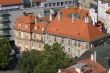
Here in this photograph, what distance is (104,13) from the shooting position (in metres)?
125

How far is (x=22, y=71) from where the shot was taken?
10338cm

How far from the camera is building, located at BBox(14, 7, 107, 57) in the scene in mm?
106562

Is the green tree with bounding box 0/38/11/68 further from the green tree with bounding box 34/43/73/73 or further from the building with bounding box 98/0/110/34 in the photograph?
the building with bounding box 98/0/110/34

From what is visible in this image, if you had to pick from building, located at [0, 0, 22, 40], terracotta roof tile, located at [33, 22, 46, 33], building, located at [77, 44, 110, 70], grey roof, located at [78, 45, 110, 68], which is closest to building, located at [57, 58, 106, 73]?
building, located at [77, 44, 110, 70]

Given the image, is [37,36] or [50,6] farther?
[50,6]

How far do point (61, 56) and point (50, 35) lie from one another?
51.1 feet

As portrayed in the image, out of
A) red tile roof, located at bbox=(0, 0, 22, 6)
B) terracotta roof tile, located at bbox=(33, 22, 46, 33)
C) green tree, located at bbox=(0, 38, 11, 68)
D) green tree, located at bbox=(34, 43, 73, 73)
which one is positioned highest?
red tile roof, located at bbox=(0, 0, 22, 6)

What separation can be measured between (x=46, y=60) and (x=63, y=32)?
16.0 metres

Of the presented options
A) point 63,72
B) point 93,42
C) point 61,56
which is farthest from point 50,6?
point 63,72

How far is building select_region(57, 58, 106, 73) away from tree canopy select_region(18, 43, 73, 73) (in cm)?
760

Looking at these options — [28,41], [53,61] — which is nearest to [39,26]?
[28,41]

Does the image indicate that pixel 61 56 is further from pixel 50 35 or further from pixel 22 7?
pixel 22 7

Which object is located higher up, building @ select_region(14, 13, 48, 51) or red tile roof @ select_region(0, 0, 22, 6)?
red tile roof @ select_region(0, 0, 22, 6)

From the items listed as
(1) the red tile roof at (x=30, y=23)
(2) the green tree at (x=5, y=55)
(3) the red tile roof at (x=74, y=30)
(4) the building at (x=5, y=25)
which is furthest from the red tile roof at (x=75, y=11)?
(2) the green tree at (x=5, y=55)
